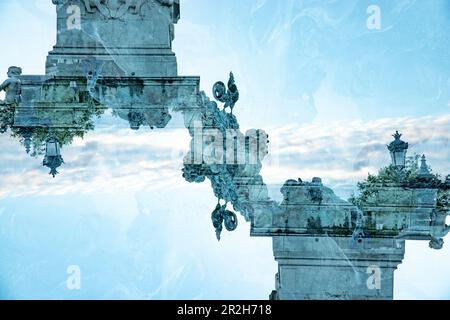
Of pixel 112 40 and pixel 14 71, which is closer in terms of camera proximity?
pixel 14 71

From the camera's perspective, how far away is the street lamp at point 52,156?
69.7 ft

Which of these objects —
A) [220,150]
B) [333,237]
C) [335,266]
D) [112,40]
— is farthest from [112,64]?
[335,266]

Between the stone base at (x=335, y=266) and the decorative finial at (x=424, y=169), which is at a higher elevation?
the decorative finial at (x=424, y=169)

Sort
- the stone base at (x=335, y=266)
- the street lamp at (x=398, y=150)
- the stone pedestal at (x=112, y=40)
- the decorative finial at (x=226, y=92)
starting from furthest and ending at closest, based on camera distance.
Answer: the stone pedestal at (x=112, y=40)
the decorative finial at (x=226, y=92)
the stone base at (x=335, y=266)
the street lamp at (x=398, y=150)

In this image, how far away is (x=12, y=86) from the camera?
21141mm

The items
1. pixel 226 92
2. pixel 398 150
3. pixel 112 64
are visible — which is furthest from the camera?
pixel 112 64

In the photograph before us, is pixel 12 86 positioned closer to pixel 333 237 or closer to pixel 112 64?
pixel 112 64

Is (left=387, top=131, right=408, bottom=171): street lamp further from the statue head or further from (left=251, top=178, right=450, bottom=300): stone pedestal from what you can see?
the statue head

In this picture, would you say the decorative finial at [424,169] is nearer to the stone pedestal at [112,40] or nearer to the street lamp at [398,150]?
the street lamp at [398,150]

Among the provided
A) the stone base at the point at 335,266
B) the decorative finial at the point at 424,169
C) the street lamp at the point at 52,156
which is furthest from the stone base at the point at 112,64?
the decorative finial at the point at 424,169

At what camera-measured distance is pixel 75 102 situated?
2117 centimetres

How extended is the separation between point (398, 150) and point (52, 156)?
9.04 metres

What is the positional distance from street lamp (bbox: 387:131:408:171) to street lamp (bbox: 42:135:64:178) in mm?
8649

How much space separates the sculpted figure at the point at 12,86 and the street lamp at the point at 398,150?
975 centimetres
